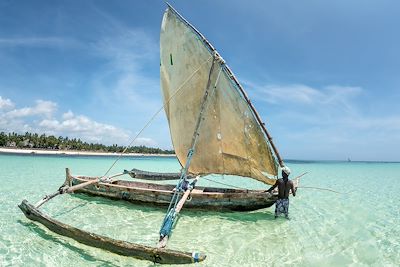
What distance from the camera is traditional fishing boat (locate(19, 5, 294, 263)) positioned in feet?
35.6

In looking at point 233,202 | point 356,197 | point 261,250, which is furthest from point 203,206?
point 356,197

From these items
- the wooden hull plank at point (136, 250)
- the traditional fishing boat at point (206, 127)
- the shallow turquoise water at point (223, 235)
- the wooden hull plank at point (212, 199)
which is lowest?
the shallow turquoise water at point (223, 235)

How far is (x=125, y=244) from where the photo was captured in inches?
256

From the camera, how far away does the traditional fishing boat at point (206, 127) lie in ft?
35.6

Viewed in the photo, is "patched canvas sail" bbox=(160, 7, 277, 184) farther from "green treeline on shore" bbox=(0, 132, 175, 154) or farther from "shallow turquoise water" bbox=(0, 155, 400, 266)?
"green treeline on shore" bbox=(0, 132, 175, 154)

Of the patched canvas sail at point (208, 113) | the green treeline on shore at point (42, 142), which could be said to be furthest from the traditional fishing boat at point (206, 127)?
the green treeline on shore at point (42, 142)

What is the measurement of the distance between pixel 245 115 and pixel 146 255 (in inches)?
243

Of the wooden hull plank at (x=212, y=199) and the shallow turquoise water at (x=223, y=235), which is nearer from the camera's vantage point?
the shallow turquoise water at (x=223, y=235)

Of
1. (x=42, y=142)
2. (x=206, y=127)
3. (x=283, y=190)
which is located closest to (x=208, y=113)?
(x=206, y=127)

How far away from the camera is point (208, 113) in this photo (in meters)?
11.7

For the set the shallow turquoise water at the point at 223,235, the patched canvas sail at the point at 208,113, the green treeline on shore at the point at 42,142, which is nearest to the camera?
the shallow turquoise water at the point at 223,235

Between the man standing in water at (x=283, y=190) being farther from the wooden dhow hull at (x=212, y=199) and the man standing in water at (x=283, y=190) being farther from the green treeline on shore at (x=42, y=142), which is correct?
the green treeline on shore at (x=42, y=142)

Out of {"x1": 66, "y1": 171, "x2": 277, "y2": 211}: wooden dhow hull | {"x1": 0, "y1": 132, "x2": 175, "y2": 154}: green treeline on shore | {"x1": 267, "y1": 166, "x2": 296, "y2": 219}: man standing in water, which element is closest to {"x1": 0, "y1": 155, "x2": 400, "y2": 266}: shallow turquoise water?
{"x1": 66, "y1": 171, "x2": 277, "y2": 211}: wooden dhow hull

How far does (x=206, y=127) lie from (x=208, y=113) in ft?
1.89
